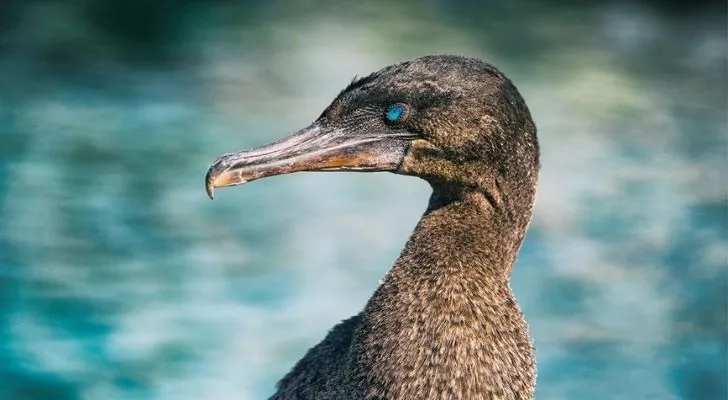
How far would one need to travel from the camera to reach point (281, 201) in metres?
8.10

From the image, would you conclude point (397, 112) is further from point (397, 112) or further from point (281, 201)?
point (281, 201)

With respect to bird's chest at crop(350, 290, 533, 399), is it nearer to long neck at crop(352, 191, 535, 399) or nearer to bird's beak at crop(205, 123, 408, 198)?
long neck at crop(352, 191, 535, 399)

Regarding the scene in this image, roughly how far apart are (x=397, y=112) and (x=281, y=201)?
13.5 ft

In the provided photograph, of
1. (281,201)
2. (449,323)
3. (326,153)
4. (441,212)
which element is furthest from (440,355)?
(281,201)

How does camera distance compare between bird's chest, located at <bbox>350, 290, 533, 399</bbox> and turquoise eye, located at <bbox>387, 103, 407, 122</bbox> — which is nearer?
bird's chest, located at <bbox>350, 290, 533, 399</bbox>

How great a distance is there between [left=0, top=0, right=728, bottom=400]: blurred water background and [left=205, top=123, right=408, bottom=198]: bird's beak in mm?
2614

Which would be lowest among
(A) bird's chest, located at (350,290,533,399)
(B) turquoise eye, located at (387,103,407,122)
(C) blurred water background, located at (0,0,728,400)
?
(A) bird's chest, located at (350,290,533,399)

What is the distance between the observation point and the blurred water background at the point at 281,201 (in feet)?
22.4

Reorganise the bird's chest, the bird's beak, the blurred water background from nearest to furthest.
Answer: the bird's chest, the bird's beak, the blurred water background

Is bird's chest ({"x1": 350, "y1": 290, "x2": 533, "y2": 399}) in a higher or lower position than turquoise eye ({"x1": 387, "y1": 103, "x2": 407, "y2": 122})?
lower

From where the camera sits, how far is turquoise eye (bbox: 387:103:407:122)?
4031 mm

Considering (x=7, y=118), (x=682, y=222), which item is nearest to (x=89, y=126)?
(x=7, y=118)

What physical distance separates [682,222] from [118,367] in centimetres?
354

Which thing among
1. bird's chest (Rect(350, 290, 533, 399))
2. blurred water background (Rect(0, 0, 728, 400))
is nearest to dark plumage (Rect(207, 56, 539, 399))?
bird's chest (Rect(350, 290, 533, 399))
